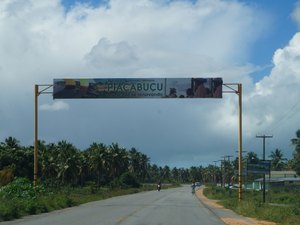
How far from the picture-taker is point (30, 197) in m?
34.2

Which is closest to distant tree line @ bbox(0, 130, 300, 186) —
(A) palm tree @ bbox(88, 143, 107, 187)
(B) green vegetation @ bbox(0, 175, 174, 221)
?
(A) palm tree @ bbox(88, 143, 107, 187)

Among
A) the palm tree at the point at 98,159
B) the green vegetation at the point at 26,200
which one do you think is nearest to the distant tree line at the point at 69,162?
the palm tree at the point at 98,159

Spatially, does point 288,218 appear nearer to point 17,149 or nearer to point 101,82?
point 101,82

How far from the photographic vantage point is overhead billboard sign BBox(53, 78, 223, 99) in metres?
32.8

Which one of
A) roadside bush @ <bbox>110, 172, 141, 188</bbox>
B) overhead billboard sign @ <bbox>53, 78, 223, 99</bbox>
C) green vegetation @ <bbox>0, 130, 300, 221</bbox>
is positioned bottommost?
roadside bush @ <bbox>110, 172, 141, 188</bbox>

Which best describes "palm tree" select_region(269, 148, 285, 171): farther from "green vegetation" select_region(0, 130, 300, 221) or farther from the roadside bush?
the roadside bush

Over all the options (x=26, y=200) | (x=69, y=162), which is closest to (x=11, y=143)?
(x=69, y=162)

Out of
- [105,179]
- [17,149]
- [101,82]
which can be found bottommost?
[105,179]

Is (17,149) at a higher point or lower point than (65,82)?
lower

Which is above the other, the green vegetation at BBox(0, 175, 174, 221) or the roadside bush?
the green vegetation at BBox(0, 175, 174, 221)

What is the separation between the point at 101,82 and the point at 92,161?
7975 centimetres

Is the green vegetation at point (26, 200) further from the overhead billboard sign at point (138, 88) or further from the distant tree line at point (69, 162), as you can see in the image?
the distant tree line at point (69, 162)

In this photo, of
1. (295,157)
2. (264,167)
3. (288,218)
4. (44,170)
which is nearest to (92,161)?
(44,170)

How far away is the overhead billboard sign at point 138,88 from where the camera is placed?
32.8m
